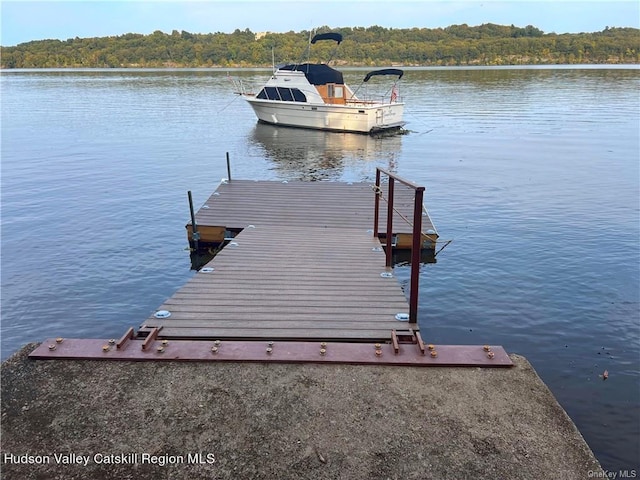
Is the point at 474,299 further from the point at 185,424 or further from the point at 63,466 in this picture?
the point at 63,466

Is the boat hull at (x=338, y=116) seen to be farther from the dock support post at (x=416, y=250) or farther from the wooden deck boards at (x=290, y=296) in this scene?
the dock support post at (x=416, y=250)

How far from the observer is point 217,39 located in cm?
12888

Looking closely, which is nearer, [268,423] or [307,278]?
[268,423]

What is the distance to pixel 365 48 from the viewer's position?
113 metres

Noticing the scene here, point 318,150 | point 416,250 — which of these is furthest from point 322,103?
point 416,250

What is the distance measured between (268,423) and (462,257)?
767 centimetres

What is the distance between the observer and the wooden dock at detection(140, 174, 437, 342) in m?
4.93

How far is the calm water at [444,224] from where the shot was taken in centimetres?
695

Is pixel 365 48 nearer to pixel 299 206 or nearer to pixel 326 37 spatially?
pixel 326 37

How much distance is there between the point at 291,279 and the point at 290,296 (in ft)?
2.02

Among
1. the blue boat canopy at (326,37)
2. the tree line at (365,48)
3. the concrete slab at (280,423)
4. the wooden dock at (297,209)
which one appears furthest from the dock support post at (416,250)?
the tree line at (365,48)

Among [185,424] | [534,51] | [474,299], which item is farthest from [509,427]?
[534,51]

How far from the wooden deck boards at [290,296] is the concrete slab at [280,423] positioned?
3.40ft

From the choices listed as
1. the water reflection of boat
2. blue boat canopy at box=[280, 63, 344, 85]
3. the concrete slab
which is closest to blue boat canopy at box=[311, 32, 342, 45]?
blue boat canopy at box=[280, 63, 344, 85]
